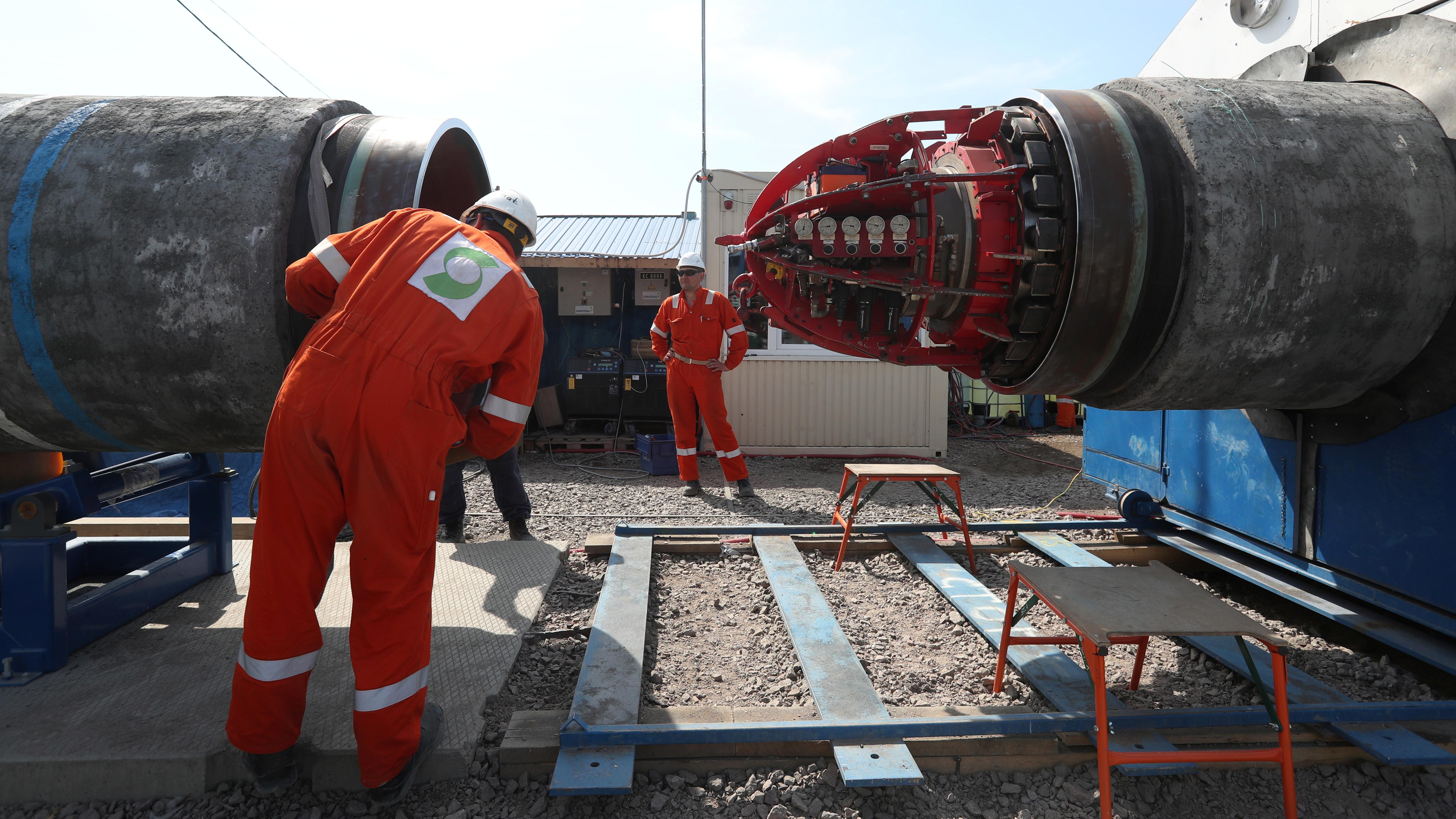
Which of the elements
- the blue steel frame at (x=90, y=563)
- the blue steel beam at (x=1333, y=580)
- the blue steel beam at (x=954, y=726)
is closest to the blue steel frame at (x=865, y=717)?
the blue steel beam at (x=954, y=726)

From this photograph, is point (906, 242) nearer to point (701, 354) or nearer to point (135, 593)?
point (135, 593)

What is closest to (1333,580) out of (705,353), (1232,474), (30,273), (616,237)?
(1232,474)

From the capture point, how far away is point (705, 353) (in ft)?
A: 19.5

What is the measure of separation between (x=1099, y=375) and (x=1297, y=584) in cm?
169

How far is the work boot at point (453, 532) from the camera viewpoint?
4.30 m

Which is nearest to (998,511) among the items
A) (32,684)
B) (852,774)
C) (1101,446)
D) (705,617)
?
(1101,446)

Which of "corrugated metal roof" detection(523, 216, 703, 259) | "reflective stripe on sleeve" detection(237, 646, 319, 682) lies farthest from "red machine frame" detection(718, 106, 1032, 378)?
"corrugated metal roof" detection(523, 216, 703, 259)

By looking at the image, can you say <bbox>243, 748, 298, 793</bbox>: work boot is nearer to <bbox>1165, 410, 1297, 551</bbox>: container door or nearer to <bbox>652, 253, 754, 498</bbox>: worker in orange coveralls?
<bbox>1165, 410, 1297, 551</bbox>: container door

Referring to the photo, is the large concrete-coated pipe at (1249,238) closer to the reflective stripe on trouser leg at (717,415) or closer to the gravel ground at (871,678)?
the gravel ground at (871,678)

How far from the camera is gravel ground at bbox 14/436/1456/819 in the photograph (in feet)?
6.82

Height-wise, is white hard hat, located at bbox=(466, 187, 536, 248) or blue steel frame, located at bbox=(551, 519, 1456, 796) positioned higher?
white hard hat, located at bbox=(466, 187, 536, 248)

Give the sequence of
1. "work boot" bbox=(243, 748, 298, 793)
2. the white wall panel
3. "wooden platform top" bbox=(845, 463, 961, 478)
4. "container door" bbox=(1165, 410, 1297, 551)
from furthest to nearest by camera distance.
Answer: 1. the white wall panel
2. "wooden platform top" bbox=(845, 463, 961, 478)
3. "container door" bbox=(1165, 410, 1297, 551)
4. "work boot" bbox=(243, 748, 298, 793)

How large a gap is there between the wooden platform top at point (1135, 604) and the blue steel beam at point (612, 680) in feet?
4.21

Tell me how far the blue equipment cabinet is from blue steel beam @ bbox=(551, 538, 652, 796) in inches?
102
